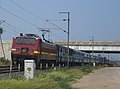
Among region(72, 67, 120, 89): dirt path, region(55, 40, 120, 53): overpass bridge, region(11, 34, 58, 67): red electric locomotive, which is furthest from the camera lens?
region(55, 40, 120, 53): overpass bridge

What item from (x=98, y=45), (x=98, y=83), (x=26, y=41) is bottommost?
(x=98, y=83)

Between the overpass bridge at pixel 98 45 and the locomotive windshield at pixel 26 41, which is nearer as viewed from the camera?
the locomotive windshield at pixel 26 41

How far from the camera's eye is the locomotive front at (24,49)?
36.3 meters

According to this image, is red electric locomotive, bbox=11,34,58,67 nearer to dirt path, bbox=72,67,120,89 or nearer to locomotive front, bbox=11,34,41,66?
locomotive front, bbox=11,34,41,66

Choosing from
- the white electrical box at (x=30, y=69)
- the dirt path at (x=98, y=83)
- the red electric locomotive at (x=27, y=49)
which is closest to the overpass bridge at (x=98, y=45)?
the red electric locomotive at (x=27, y=49)

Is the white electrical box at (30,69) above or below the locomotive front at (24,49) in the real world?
below

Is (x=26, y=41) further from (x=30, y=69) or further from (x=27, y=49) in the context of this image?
(x=30, y=69)

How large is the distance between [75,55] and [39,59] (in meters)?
27.8

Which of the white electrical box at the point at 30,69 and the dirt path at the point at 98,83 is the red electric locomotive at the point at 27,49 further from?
the white electrical box at the point at 30,69

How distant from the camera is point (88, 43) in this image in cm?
11206

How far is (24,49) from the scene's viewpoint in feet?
121

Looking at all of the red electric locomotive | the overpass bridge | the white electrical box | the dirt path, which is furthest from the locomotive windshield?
the overpass bridge

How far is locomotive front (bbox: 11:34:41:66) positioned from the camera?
36.3 meters

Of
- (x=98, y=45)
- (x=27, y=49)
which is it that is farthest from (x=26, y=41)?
(x=98, y=45)
